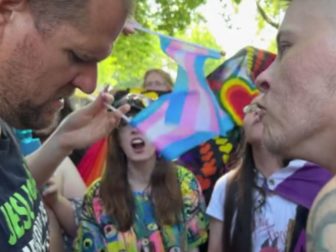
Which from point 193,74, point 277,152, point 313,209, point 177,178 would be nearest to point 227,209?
point 177,178

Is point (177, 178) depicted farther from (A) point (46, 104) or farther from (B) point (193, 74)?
(A) point (46, 104)

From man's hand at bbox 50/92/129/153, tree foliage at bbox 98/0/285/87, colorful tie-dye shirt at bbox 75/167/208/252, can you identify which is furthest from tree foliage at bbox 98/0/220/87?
colorful tie-dye shirt at bbox 75/167/208/252

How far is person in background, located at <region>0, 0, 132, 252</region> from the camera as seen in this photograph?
168cm

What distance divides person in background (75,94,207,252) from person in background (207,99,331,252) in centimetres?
15

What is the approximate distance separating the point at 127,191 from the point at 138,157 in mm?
214

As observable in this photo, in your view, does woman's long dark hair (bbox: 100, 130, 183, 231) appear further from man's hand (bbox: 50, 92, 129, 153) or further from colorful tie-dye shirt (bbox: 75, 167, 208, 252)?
man's hand (bbox: 50, 92, 129, 153)

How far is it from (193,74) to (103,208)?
1.14 metres

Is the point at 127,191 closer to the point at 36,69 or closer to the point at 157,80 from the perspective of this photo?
the point at 157,80

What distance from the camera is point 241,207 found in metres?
3.26

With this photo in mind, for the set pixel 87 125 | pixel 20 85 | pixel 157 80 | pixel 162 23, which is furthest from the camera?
pixel 162 23

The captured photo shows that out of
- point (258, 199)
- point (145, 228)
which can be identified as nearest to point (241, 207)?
point (258, 199)

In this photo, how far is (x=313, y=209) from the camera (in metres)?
1.52

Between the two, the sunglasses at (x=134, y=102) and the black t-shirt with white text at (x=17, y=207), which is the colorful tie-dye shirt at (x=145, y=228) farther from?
the black t-shirt with white text at (x=17, y=207)

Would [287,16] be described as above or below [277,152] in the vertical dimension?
above
